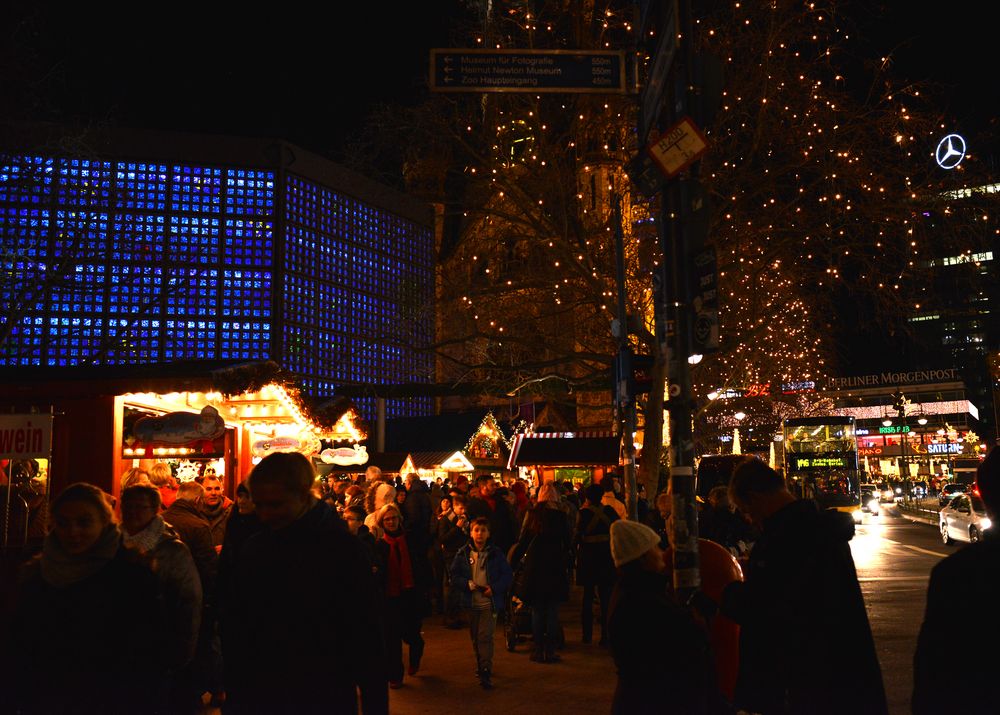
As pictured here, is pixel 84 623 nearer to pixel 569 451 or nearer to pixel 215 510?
pixel 215 510

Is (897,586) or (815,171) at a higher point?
(815,171)

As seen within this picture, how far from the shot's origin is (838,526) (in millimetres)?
3760

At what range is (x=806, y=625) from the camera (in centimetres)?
360

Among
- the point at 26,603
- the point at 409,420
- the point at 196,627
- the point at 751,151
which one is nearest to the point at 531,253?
the point at 751,151

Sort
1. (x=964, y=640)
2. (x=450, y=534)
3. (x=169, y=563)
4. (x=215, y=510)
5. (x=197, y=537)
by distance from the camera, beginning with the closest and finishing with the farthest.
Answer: (x=964, y=640), (x=169, y=563), (x=197, y=537), (x=215, y=510), (x=450, y=534)

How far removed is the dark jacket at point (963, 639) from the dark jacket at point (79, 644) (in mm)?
3092

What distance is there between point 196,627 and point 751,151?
535 inches

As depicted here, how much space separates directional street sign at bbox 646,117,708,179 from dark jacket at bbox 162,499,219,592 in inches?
186

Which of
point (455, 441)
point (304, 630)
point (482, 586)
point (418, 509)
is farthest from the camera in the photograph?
point (455, 441)

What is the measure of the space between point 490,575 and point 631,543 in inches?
214

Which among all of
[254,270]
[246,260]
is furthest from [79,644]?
[246,260]

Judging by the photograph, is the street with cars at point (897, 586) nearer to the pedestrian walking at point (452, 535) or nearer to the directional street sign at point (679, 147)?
the directional street sign at point (679, 147)

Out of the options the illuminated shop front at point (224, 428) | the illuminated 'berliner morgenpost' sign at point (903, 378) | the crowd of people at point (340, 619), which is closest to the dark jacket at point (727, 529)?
the illuminated shop front at point (224, 428)

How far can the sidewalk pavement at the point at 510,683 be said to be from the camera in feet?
26.2
